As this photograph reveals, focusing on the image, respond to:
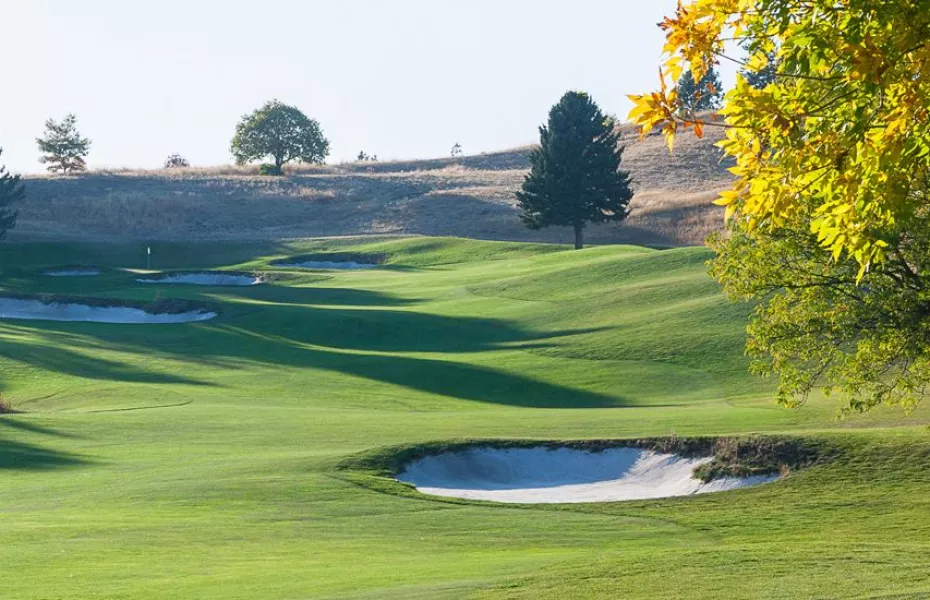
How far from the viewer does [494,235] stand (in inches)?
3856

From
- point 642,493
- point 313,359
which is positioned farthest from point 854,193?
point 313,359

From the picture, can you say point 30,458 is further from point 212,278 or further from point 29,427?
point 212,278

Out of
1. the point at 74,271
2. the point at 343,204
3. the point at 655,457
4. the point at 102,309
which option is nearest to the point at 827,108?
the point at 655,457

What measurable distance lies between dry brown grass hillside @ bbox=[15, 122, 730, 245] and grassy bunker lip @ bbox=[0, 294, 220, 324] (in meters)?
30.4

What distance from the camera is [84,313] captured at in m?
57.2

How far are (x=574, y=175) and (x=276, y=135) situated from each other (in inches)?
2584

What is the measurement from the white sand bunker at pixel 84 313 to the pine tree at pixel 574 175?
110 ft

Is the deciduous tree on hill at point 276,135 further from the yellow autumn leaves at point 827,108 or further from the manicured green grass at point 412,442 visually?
the yellow autumn leaves at point 827,108

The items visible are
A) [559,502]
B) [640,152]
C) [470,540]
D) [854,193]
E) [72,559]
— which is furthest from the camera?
[640,152]

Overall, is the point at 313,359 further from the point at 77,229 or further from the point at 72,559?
the point at 77,229

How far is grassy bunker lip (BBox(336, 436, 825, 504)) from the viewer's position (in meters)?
22.9

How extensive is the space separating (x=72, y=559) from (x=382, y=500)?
6.50 m

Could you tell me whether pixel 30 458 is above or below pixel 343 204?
below

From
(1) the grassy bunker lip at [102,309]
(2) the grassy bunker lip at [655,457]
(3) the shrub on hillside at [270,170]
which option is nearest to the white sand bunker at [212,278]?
(1) the grassy bunker lip at [102,309]
